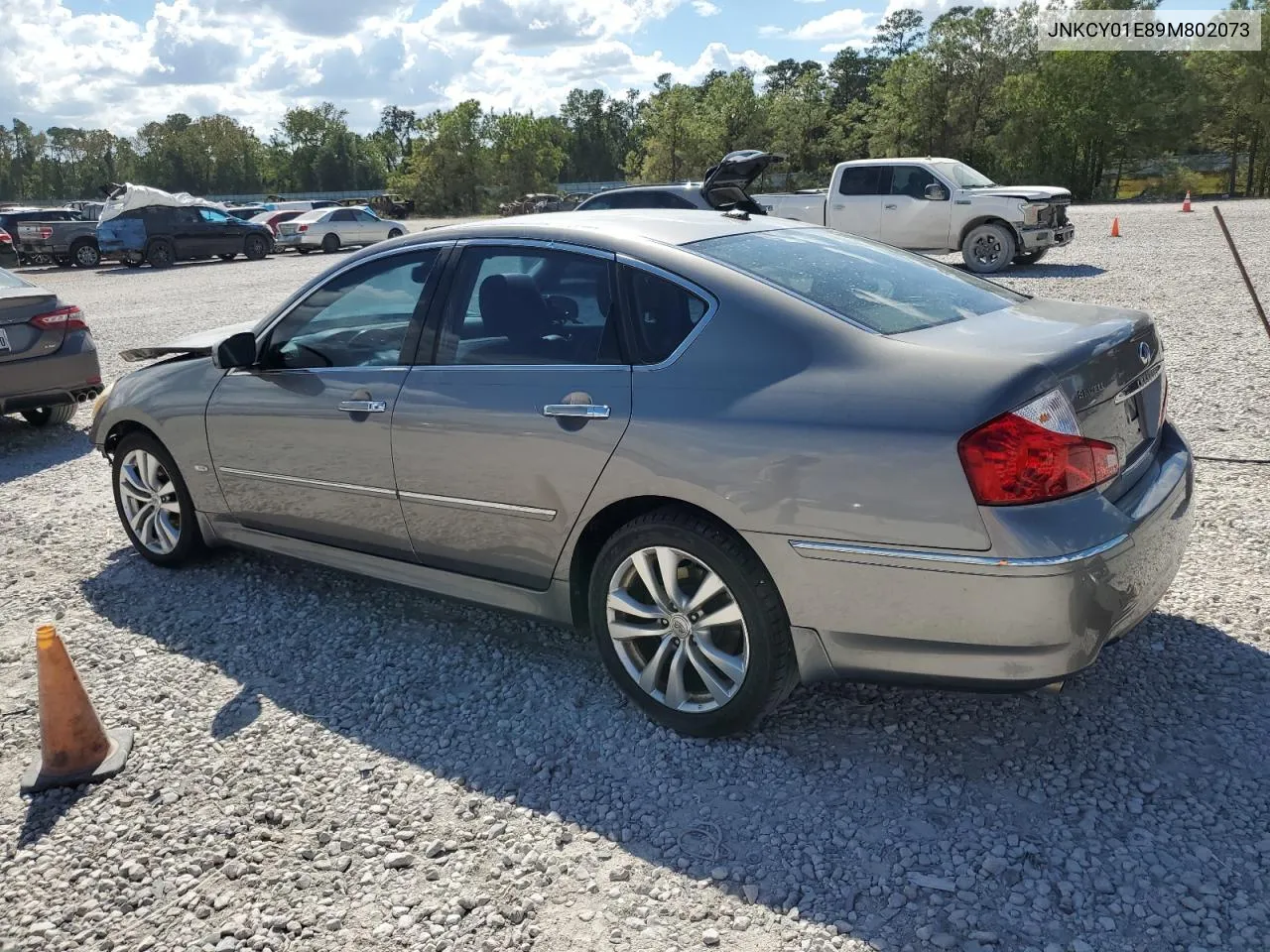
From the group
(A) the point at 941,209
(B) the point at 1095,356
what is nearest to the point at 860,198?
(A) the point at 941,209

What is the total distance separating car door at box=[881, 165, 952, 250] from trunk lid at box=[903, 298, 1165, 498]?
13267mm

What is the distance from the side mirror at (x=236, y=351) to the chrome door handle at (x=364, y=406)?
61 centimetres

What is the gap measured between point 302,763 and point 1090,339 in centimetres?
287

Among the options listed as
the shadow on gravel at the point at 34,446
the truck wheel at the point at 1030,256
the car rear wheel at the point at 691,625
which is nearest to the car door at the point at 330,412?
the car rear wheel at the point at 691,625

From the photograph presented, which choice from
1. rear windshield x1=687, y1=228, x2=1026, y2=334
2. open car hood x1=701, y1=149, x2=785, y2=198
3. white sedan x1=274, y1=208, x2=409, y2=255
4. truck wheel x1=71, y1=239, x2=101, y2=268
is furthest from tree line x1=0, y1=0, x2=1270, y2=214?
rear windshield x1=687, y1=228, x2=1026, y2=334

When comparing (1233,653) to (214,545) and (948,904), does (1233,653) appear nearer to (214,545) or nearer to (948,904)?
(948,904)

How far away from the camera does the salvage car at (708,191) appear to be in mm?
7153

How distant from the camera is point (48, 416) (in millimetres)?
9047

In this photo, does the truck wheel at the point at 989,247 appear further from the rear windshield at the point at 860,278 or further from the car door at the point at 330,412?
the car door at the point at 330,412

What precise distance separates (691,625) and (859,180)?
1494 centimetres

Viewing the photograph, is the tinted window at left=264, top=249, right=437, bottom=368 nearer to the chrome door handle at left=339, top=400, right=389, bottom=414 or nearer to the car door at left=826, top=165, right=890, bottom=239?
the chrome door handle at left=339, top=400, right=389, bottom=414

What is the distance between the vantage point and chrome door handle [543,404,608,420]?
11.0 ft

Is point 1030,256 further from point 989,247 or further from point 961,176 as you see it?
point 961,176

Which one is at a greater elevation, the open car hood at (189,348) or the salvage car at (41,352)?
the open car hood at (189,348)
